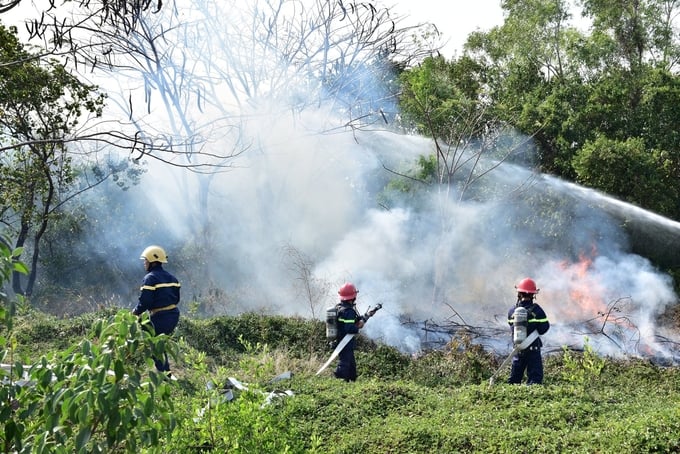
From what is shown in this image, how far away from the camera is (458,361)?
32.7 ft

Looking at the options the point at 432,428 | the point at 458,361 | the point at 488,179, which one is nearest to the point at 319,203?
the point at 488,179

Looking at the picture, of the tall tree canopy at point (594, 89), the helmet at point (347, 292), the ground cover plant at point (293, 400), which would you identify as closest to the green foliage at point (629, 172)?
the tall tree canopy at point (594, 89)

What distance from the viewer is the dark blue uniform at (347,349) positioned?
9.48 metres

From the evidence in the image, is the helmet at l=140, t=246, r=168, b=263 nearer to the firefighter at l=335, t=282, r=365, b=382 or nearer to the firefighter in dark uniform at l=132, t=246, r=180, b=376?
the firefighter in dark uniform at l=132, t=246, r=180, b=376

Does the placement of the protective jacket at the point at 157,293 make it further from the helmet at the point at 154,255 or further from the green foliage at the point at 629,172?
the green foliage at the point at 629,172

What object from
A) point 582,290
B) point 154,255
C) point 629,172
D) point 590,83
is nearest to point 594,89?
point 590,83

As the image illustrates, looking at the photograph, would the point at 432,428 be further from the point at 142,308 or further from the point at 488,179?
the point at 488,179

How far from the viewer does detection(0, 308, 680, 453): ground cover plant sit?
10.5 feet

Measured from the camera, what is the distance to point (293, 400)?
6.92 metres

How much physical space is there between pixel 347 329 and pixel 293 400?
2.62 meters

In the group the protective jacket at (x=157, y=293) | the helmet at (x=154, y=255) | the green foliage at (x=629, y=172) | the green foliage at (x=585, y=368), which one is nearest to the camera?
the green foliage at (x=585, y=368)

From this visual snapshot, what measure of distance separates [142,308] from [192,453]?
373 cm

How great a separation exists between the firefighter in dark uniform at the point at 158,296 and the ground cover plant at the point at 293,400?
1.04 meters

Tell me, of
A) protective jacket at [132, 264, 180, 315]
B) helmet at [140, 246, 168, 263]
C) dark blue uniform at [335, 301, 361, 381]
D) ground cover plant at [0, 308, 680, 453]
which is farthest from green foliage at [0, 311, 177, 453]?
dark blue uniform at [335, 301, 361, 381]
